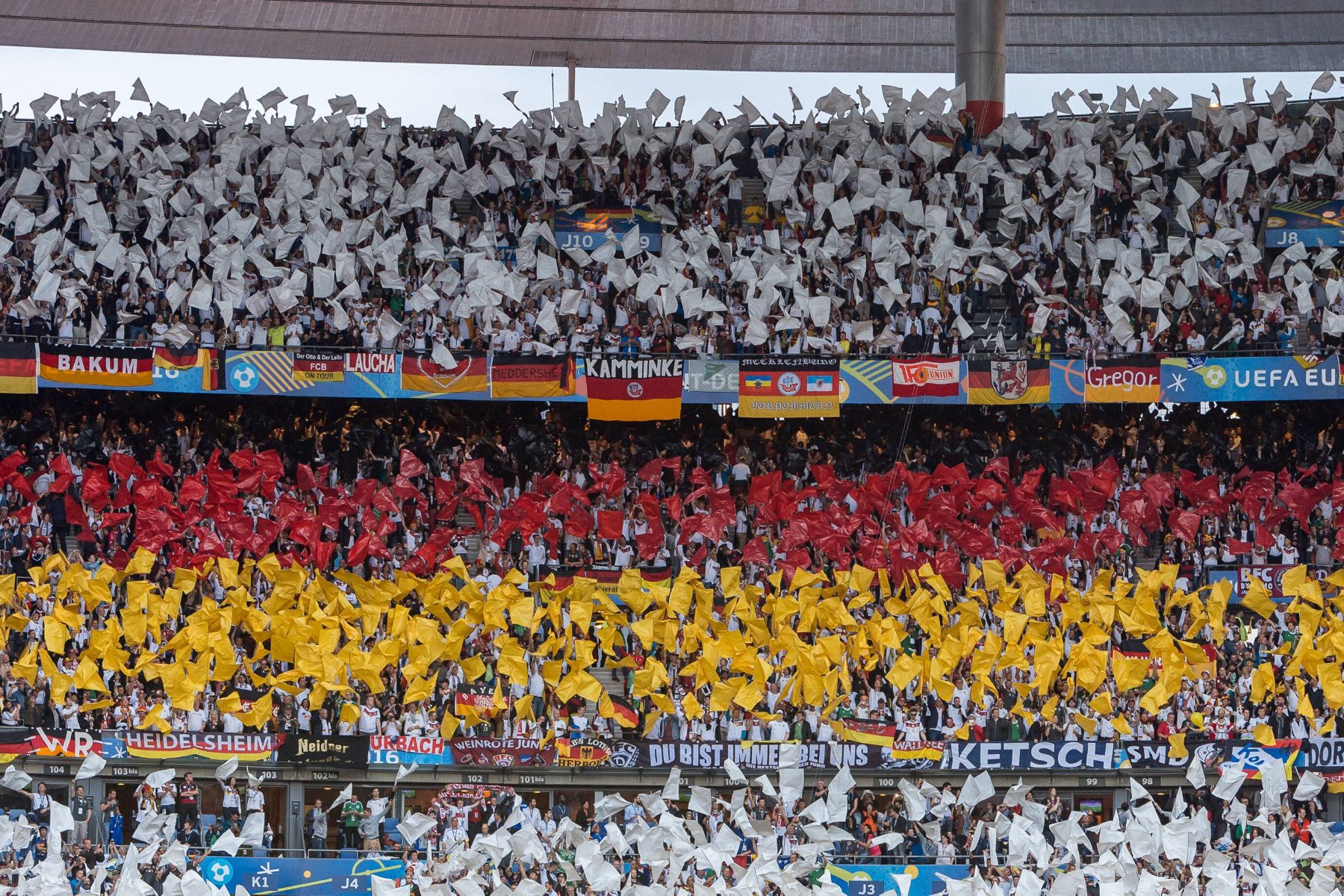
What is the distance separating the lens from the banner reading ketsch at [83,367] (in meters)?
26.8

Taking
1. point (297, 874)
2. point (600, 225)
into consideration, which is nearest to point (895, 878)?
point (297, 874)

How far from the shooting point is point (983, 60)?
32.3 meters

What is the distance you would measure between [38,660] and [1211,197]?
1900cm

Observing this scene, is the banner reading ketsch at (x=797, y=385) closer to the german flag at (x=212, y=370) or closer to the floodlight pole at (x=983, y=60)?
the floodlight pole at (x=983, y=60)

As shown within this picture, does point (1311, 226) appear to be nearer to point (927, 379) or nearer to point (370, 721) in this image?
point (927, 379)

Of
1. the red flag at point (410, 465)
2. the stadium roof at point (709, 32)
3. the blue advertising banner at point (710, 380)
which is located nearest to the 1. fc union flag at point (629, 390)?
the blue advertising banner at point (710, 380)

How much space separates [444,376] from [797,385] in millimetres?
5064

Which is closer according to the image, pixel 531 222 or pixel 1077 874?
pixel 1077 874

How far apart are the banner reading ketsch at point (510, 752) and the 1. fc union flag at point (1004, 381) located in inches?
327

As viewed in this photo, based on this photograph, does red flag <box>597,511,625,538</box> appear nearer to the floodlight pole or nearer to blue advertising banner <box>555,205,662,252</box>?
blue advertising banner <box>555,205,662,252</box>

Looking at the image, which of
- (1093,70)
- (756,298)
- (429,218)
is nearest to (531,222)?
(429,218)

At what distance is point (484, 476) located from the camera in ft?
90.6

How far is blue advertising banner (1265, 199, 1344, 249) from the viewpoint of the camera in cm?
2980

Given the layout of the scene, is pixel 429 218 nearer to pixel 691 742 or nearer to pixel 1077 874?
pixel 691 742
